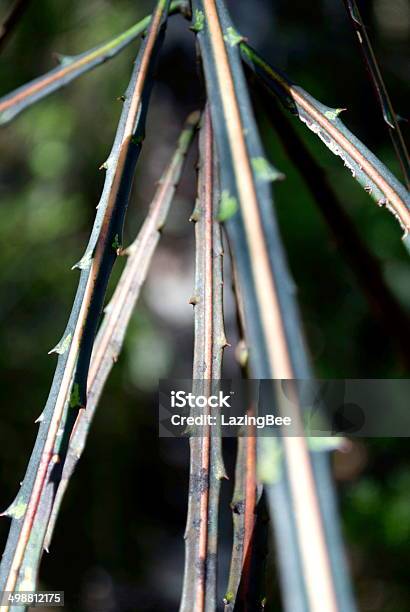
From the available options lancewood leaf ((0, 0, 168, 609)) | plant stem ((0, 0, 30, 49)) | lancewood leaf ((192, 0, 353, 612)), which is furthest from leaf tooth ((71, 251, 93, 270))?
plant stem ((0, 0, 30, 49))

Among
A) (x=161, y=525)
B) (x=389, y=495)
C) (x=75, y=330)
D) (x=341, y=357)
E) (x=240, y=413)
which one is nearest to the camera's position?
(x=75, y=330)

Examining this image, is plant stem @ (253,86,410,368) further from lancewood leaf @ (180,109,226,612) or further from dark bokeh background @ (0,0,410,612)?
dark bokeh background @ (0,0,410,612)

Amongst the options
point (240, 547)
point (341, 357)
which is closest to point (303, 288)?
point (341, 357)

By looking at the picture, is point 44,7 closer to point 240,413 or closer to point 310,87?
point 310,87

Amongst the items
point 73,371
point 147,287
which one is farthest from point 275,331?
point 147,287

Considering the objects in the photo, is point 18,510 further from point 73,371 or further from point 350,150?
point 350,150

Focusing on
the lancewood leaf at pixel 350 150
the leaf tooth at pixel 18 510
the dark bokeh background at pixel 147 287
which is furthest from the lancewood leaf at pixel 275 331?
the dark bokeh background at pixel 147 287
